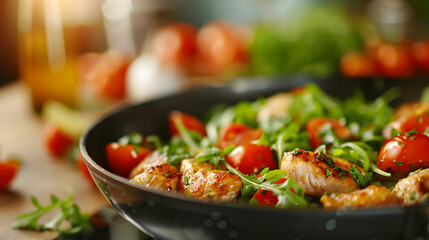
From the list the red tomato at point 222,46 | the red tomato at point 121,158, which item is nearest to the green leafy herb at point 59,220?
the red tomato at point 121,158

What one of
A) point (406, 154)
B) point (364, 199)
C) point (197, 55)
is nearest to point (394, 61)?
point (197, 55)

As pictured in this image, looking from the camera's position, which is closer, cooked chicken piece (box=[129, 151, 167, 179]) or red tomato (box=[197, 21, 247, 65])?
cooked chicken piece (box=[129, 151, 167, 179])

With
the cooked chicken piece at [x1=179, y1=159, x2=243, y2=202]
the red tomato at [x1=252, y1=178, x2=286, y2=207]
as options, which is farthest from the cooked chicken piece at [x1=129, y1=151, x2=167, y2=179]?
the red tomato at [x1=252, y1=178, x2=286, y2=207]

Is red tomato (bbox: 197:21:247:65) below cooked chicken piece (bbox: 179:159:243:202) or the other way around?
below

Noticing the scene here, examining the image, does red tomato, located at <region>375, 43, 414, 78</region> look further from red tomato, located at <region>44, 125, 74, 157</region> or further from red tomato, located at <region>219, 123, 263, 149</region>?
red tomato, located at <region>44, 125, 74, 157</region>

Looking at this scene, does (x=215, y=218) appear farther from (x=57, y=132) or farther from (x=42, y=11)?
(x=42, y=11)

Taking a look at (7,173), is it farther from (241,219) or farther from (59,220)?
(241,219)
